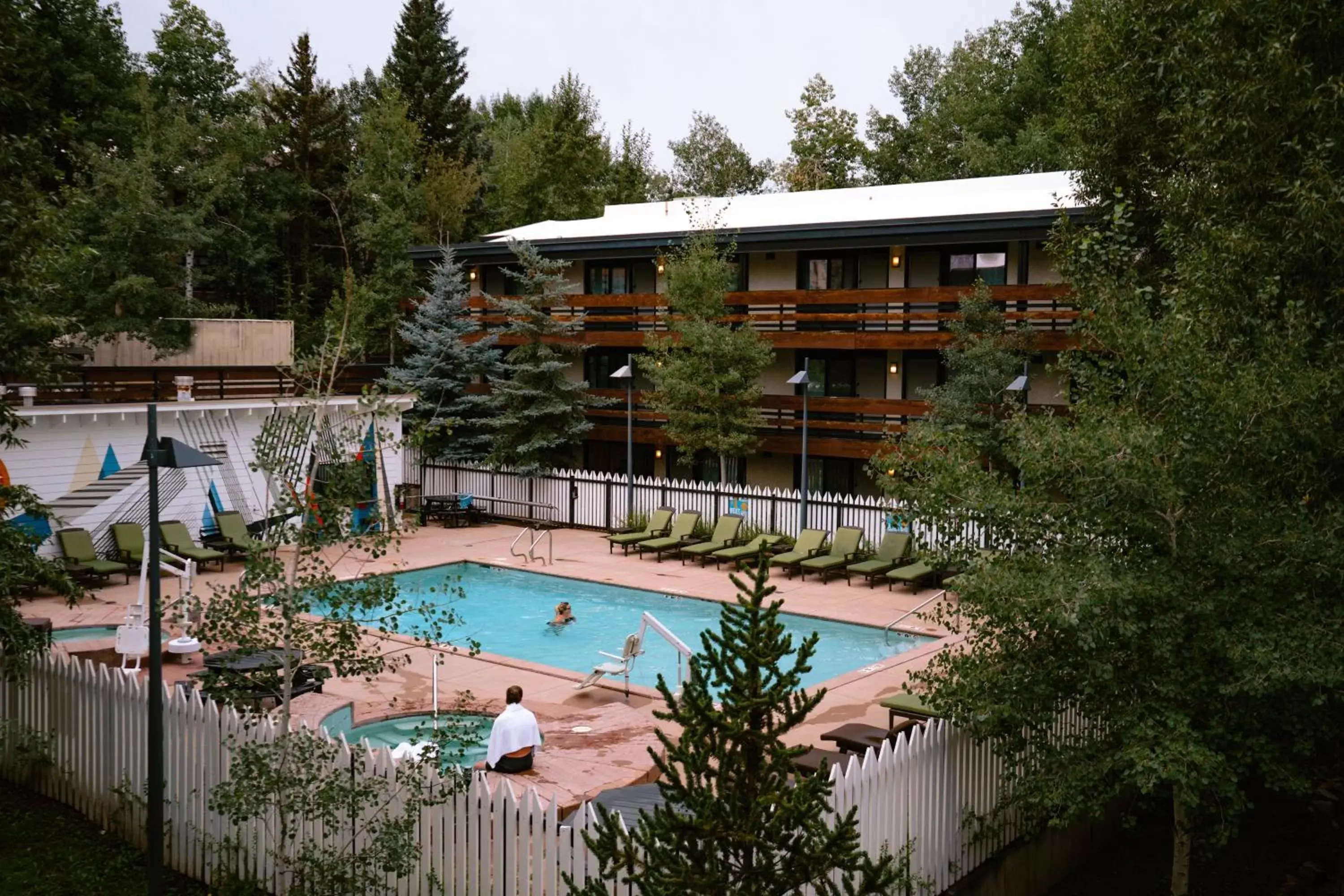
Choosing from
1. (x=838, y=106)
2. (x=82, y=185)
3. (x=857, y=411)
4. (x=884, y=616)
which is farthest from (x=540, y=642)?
(x=838, y=106)

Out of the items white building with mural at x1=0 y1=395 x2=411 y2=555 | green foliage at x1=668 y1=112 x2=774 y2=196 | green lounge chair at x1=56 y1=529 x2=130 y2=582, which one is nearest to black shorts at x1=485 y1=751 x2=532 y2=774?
white building with mural at x1=0 y1=395 x2=411 y2=555

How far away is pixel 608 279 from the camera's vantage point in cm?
3781

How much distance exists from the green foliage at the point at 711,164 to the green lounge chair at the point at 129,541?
46.3m

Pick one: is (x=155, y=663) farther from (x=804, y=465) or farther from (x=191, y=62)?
(x=191, y=62)

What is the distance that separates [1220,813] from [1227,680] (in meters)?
1.15

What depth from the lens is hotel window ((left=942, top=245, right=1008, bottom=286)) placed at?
30406 mm

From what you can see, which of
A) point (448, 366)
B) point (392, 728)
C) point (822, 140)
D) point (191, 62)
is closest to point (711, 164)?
point (822, 140)

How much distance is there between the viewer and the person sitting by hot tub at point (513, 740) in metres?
12.0

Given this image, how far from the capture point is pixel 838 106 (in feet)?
202

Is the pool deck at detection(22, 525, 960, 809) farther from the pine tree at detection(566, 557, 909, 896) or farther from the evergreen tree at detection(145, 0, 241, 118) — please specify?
the evergreen tree at detection(145, 0, 241, 118)

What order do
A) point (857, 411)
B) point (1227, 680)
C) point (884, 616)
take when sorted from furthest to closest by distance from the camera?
point (857, 411) → point (884, 616) → point (1227, 680)

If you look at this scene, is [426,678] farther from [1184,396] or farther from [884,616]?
[1184,396]

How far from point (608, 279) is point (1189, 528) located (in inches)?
1197

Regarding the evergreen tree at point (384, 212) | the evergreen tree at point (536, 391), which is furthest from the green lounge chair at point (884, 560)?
the evergreen tree at point (384, 212)
